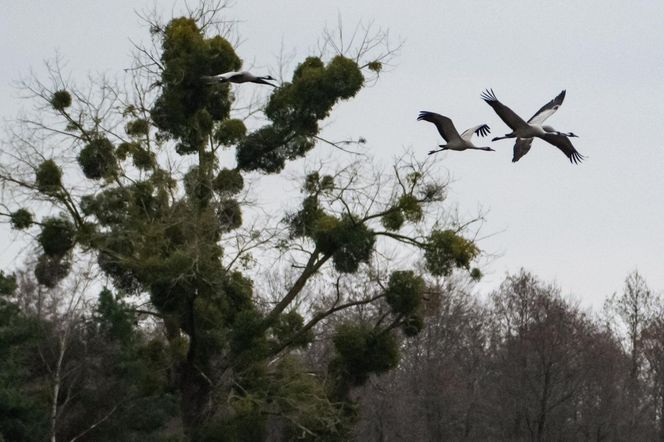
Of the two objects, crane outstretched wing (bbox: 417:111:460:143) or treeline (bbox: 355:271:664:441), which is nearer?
crane outstretched wing (bbox: 417:111:460:143)

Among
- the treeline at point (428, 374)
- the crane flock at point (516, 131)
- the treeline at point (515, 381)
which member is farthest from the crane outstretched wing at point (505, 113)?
the treeline at point (515, 381)

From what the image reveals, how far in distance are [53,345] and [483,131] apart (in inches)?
394

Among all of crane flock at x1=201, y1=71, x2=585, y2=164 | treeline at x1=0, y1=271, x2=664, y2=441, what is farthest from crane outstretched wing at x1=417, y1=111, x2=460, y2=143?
treeline at x1=0, y1=271, x2=664, y2=441

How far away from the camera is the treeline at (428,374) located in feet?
86.5

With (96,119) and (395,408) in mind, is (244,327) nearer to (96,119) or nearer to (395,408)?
(96,119)

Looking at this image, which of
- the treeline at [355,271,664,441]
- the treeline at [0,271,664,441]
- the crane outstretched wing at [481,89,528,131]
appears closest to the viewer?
the crane outstretched wing at [481,89,528,131]

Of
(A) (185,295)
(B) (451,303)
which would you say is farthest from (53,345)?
(B) (451,303)

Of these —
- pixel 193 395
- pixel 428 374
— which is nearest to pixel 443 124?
pixel 193 395

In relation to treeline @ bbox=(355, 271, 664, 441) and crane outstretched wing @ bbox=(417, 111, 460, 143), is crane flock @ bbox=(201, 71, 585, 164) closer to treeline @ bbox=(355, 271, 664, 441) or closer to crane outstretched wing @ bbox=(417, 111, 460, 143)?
crane outstretched wing @ bbox=(417, 111, 460, 143)

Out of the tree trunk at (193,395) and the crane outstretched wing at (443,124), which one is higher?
the crane outstretched wing at (443,124)

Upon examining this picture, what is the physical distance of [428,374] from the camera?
151ft

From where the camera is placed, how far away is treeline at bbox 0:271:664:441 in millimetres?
26375

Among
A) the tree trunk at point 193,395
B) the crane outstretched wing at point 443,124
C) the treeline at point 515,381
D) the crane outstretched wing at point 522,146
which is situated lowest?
the tree trunk at point 193,395

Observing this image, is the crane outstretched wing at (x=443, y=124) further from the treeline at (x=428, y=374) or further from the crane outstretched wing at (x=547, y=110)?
the treeline at (x=428, y=374)
